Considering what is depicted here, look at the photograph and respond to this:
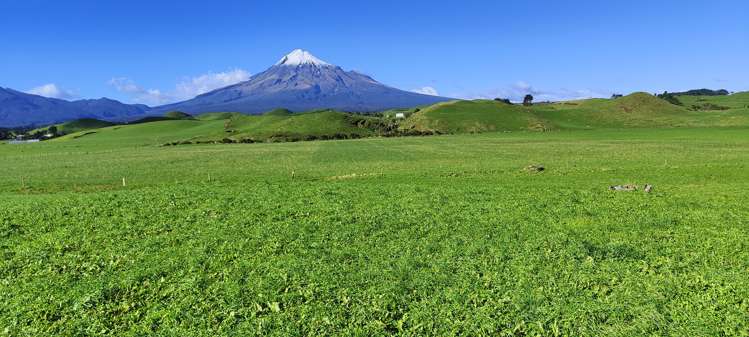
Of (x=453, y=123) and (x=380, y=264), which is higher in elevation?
(x=453, y=123)

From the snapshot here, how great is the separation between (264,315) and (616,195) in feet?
67.3

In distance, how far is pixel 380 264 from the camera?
48.7ft

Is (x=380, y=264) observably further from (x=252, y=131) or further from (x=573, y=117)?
(x=573, y=117)

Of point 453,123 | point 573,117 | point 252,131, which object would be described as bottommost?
point 252,131

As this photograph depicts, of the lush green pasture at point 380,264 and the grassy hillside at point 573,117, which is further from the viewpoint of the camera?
the grassy hillside at point 573,117

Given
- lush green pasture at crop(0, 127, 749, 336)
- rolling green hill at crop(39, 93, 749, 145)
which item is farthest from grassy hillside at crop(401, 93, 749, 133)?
lush green pasture at crop(0, 127, 749, 336)

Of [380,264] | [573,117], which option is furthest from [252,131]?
[380,264]

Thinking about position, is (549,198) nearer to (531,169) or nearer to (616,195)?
(616,195)

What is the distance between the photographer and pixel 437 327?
1107cm

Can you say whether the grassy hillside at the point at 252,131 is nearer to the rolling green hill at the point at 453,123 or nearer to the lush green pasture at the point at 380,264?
the rolling green hill at the point at 453,123

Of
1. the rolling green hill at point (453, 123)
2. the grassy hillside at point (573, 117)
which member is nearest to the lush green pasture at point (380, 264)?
the rolling green hill at point (453, 123)

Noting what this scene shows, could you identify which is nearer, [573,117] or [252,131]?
[252,131]

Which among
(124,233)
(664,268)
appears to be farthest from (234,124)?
(664,268)

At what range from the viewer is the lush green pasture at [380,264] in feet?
37.6
